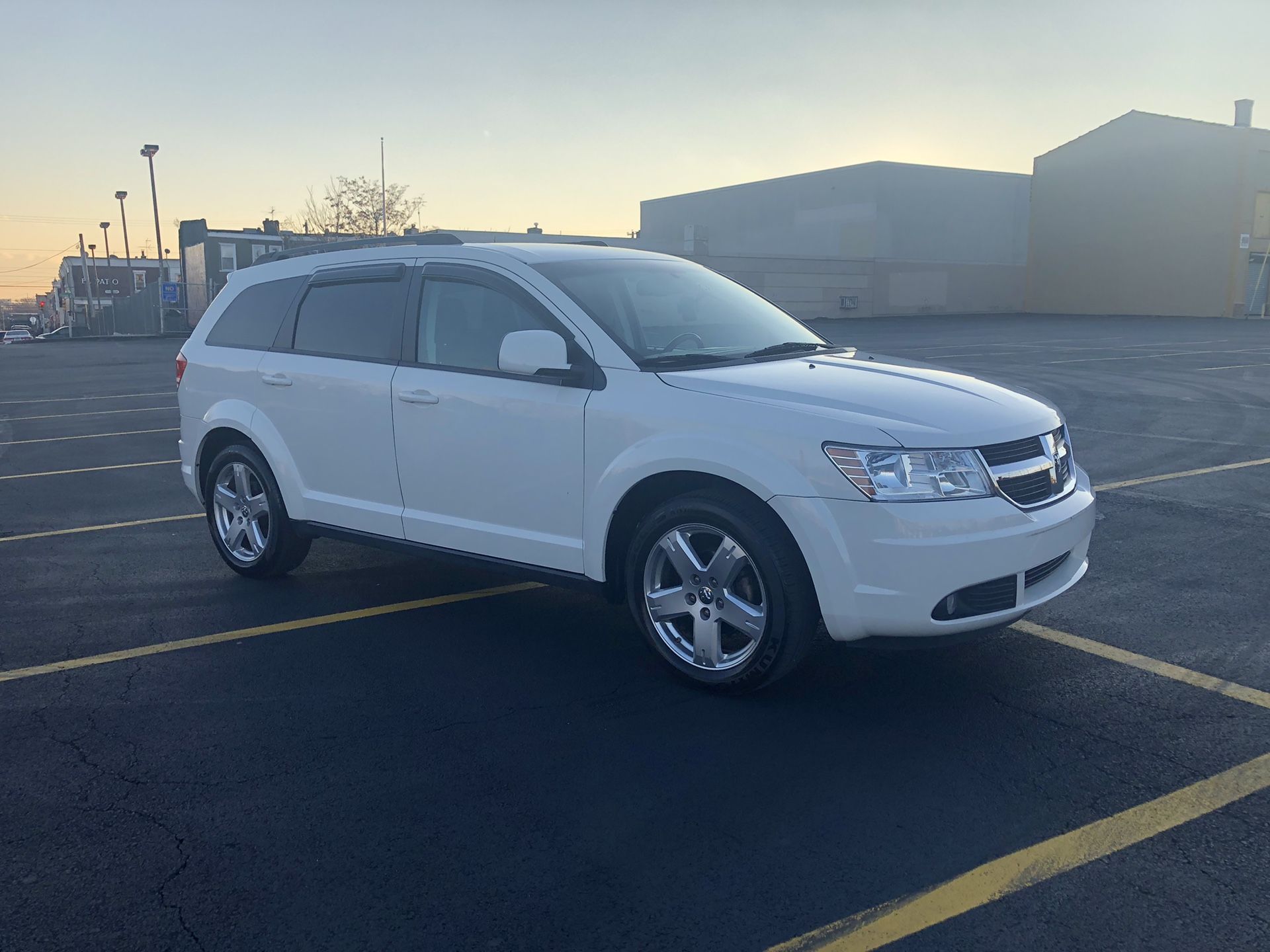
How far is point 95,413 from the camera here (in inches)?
613

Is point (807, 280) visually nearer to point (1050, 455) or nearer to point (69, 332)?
point (1050, 455)

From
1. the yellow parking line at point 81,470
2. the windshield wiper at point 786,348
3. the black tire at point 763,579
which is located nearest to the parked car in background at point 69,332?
the yellow parking line at point 81,470

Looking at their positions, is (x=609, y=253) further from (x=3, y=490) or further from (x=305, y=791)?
(x=3, y=490)

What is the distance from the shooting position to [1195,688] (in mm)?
4379

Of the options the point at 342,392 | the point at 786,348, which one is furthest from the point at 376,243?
the point at 786,348

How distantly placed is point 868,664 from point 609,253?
2.50 m

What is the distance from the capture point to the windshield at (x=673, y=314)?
16.0 feet

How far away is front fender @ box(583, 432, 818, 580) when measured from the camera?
4.09 metres

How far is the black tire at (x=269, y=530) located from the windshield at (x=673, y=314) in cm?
219

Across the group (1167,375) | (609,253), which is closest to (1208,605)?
(609,253)

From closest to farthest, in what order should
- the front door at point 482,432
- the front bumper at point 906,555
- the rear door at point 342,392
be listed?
1. the front bumper at point 906,555
2. the front door at point 482,432
3. the rear door at point 342,392

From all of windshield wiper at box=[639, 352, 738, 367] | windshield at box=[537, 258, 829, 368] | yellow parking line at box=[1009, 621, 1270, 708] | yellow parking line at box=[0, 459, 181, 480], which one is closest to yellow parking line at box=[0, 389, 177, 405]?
yellow parking line at box=[0, 459, 181, 480]

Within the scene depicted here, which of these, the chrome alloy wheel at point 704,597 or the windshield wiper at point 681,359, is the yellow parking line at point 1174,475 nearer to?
the windshield wiper at point 681,359

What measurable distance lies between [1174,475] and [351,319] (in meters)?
6.75
